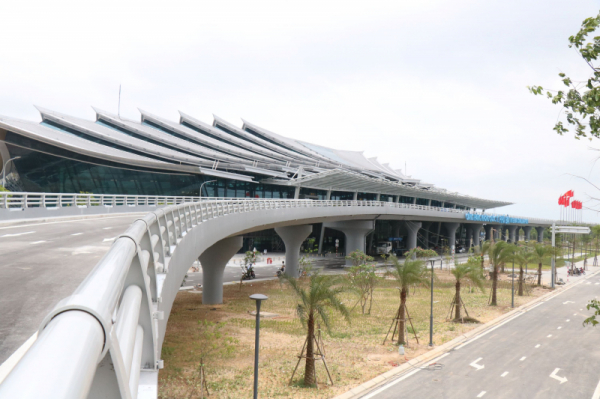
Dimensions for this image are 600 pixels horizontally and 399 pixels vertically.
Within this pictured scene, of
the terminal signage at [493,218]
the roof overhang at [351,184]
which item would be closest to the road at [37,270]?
the roof overhang at [351,184]

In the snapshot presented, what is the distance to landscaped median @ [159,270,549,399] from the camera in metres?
19.9

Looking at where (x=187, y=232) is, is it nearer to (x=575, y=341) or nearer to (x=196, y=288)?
(x=575, y=341)

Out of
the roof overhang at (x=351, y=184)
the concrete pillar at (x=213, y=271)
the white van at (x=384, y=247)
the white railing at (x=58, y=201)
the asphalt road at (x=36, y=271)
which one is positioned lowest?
the white van at (x=384, y=247)

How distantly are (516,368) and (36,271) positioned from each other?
2216 cm

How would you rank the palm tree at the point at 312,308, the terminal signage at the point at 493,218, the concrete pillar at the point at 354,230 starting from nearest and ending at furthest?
the palm tree at the point at 312,308 < the concrete pillar at the point at 354,230 < the terminal signage at the point at 493,218

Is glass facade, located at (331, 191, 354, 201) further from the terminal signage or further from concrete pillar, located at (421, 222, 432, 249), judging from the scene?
the terminal signage

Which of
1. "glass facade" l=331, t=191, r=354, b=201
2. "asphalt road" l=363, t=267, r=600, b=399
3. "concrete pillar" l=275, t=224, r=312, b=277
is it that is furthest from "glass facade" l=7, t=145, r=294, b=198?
"asphalt road" l=363, t=267, r=600, b=399

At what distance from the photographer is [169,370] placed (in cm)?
2130

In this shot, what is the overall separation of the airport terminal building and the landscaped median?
25556 mm

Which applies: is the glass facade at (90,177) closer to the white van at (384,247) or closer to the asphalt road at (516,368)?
the white van at (384,247)

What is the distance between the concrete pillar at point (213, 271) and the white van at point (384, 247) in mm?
52529

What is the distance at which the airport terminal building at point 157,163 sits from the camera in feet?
186

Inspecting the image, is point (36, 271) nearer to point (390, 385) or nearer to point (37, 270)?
point (37, 270)

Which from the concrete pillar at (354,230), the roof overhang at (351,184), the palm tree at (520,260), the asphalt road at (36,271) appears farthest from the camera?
the roof overhang at (351,184)
